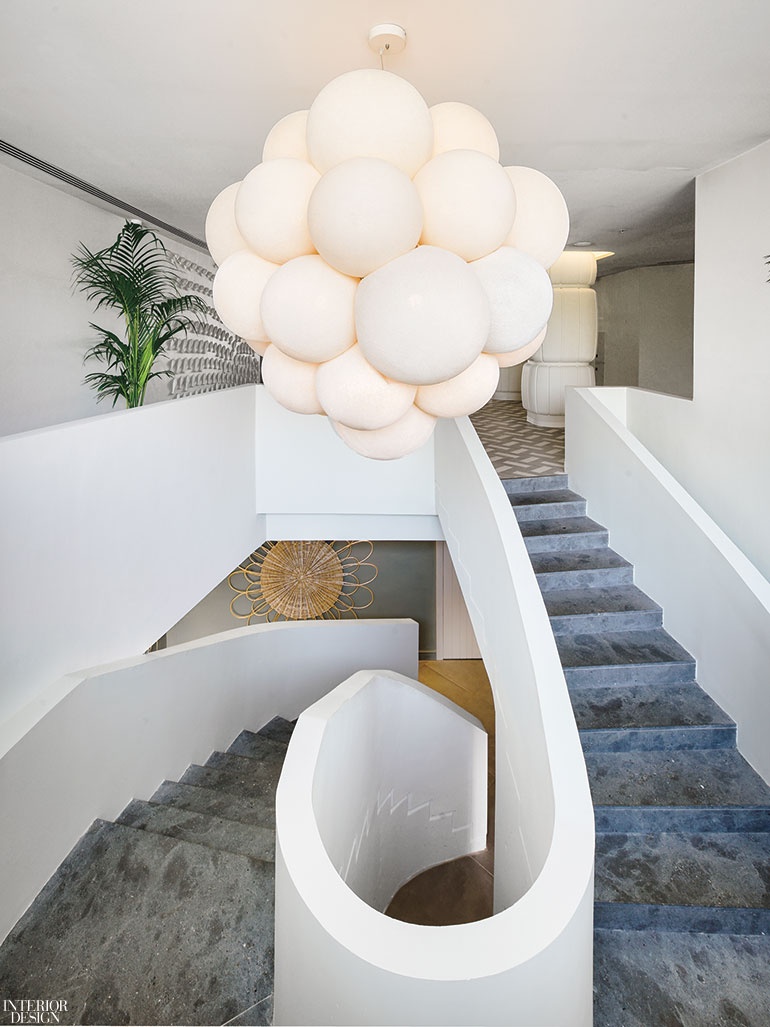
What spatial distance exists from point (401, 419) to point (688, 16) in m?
1.67

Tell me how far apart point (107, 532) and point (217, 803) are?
1590 millimetres

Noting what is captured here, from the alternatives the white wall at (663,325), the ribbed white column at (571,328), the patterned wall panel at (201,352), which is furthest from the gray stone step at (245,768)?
the white wall at (663,325)

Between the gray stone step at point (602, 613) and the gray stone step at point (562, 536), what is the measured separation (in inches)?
17.8

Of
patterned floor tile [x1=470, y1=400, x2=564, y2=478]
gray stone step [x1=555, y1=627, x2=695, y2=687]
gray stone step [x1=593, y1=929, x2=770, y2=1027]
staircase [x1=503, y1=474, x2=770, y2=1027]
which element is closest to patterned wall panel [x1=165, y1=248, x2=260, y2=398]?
patterned floor tile [x1=470, y1=400, x2=564, y2=478]

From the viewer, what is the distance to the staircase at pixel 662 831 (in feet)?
7.91

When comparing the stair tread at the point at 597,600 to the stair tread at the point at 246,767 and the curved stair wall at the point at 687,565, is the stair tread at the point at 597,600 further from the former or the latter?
the stair tread at the point at 246,767

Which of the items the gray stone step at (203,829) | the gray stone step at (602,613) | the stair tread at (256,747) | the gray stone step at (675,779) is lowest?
the stair tread at (256,747)

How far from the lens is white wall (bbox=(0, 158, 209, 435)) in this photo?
3.60 m

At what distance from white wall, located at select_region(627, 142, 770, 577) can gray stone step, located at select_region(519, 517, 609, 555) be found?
0.65 m

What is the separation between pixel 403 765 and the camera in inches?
159

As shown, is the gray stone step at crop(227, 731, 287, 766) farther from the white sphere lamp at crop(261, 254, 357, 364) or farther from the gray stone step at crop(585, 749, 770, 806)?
the white sphere lamp at crop(261, 254, 357, 364)

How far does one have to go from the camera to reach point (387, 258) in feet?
3.93

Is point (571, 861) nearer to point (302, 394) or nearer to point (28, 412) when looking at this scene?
point (302, 394)

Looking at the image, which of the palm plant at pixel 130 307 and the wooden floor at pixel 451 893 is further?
the wooden floor at pixel 451 893
